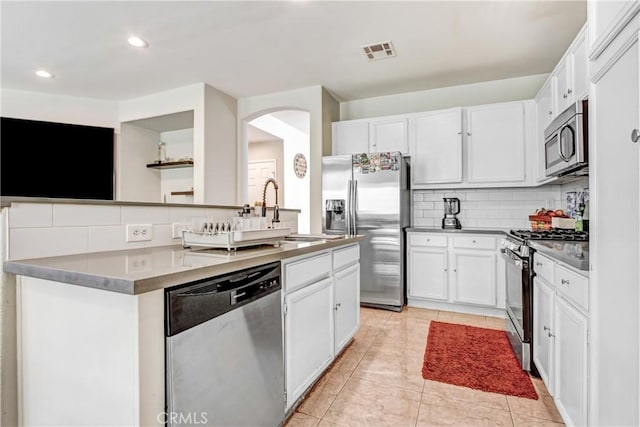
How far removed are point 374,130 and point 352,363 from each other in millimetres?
2758

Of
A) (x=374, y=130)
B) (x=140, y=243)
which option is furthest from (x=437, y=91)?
(x=140, y=243)

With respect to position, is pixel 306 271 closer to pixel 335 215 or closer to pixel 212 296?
pixel 212 296

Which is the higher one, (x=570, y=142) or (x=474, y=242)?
(x=570, y=142)

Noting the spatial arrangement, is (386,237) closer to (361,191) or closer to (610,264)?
(361,191)

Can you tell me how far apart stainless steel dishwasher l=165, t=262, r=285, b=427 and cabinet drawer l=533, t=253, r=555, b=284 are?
1.43m

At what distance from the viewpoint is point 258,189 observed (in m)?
6.71

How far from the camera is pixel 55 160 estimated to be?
13.7ft

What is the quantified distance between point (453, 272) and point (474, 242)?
39cm

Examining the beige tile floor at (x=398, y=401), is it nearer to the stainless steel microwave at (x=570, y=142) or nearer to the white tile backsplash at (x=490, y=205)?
the stainless steel microwave at (x=570, y=142)

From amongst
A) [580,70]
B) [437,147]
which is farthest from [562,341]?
[437,147]

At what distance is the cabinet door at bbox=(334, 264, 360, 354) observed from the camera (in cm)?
216

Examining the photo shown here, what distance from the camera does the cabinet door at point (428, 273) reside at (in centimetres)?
353

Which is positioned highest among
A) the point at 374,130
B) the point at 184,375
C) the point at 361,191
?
the point at 374,130

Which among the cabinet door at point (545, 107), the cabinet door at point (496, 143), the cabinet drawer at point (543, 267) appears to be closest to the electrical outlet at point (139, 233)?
the cabinet drawer at point (543, 267)
